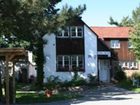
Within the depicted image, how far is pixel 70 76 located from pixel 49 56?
114 inches

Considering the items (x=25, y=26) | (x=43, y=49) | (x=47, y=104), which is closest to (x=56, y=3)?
(x=43, y=49)

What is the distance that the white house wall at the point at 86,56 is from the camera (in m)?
53.3

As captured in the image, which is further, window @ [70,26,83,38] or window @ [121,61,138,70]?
window @ [121,61,138,70]

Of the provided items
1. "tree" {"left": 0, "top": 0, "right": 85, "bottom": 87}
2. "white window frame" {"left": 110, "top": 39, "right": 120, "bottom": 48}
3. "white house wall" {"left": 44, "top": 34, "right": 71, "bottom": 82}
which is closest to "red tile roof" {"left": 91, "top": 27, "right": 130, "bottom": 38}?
"white window frame" {"left": 110, "top": 39, "right": 120, "bottom": 48}

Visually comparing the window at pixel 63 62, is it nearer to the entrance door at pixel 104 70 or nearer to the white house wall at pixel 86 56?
the white house wall at pixel 86 56

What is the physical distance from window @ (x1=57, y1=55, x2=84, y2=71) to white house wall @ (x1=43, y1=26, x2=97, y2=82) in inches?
17.5

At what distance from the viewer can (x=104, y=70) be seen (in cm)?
5794

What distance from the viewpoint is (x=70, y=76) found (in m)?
53.3

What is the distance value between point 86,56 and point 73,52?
4.57 ft

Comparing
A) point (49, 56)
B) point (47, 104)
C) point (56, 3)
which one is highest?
point (56, 3)

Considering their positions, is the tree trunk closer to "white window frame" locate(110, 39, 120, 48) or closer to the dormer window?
the dormer window

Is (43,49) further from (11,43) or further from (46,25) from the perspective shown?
(46,25)

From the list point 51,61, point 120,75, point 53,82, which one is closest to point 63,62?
point 51,61

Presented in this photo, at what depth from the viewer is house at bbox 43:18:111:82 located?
53.5 meters
